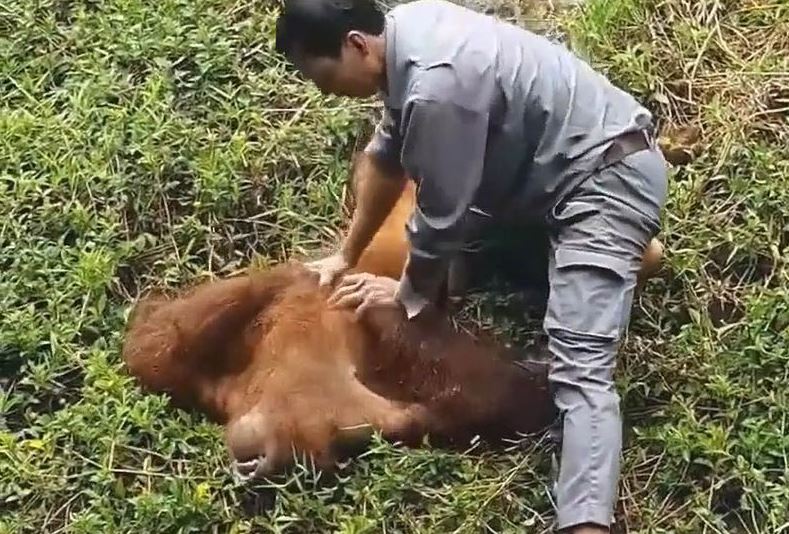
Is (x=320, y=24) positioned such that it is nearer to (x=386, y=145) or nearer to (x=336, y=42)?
(x=336, y=42)

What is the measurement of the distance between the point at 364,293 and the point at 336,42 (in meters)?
0.51

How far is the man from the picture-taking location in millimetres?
1895

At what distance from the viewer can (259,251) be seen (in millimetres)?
2418

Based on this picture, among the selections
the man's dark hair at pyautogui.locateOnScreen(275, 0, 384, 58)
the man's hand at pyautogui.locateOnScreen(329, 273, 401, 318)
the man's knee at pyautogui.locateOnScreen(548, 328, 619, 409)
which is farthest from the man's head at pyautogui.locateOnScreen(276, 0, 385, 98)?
the man's knee at pyautogui.locateOnScreen(548, 328, 619, 409)

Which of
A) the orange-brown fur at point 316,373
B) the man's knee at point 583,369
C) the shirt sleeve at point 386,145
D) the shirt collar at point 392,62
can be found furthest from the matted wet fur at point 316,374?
the shirt collar at point 392,62

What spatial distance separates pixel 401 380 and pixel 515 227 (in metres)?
0.36

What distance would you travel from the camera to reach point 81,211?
95.3 inches

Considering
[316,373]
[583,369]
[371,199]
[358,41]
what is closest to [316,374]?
[316,373]

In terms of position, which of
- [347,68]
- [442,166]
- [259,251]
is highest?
[347,68]

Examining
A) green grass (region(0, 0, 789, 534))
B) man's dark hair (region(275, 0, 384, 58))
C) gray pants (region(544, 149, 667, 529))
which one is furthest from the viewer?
green grass (region(0, 0, 789, 534))

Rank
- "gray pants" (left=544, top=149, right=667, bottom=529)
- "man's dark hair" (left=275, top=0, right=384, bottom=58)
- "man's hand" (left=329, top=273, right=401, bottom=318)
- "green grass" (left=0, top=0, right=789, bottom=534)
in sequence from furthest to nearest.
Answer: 1. "man's hand" (left=329, top=273, right=401, bottom=318)
2. "green grass" (left=0, top=0, right=789, bottom=534)
3. "gray pants" (left=544, top=149, right=667, bottom=529)
4. "man's dark hair" (left=275, top=0, right=384, bottom=58)

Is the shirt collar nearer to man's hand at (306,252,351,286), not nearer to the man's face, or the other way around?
the man's face

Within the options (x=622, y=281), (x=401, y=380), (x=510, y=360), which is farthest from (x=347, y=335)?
(x=622, y=281)

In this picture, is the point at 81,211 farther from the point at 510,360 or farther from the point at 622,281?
the point at 622,281
